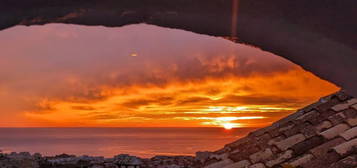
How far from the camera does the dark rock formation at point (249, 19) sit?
89.7 inches

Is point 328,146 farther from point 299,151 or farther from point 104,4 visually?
point 104,4

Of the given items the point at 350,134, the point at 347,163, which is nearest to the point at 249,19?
the point at 347,163

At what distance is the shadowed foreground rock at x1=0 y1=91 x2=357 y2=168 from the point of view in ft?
23.1

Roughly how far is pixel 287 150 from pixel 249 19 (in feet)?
17.9

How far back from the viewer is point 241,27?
250 cm

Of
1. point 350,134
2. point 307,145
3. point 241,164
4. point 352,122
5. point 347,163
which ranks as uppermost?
point 352,122

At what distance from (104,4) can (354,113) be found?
650 centimetres

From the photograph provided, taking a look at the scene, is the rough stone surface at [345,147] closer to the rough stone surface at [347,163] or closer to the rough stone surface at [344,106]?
the rough stone surface at [347,163]

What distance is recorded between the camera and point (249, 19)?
8.07 ft

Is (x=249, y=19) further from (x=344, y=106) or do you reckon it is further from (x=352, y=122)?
(x=344, y=106)

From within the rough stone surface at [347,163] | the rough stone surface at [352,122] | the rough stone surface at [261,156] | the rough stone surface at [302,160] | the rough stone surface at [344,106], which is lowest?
the rough stone surface at [347,163]

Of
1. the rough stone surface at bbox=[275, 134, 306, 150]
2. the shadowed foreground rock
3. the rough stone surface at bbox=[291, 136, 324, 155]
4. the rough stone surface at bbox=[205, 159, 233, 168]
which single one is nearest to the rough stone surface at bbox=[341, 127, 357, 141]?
the shadowed foreground rock

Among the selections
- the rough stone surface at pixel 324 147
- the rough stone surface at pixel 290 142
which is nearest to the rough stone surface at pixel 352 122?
the rough stone surface at pixel 324 147

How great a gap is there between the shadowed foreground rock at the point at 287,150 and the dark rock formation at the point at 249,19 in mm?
4277
